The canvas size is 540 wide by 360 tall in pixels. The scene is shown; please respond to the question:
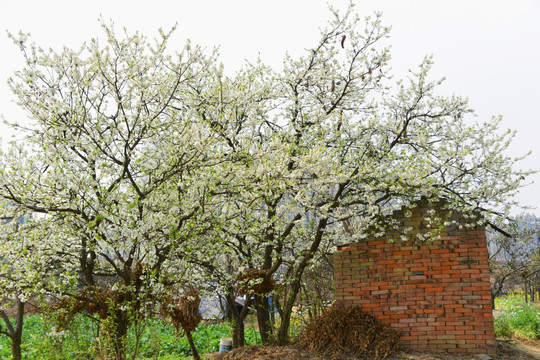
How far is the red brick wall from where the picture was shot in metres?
8.02

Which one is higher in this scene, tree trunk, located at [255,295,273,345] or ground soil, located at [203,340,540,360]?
tree trunk, located at [255,295,273,345]

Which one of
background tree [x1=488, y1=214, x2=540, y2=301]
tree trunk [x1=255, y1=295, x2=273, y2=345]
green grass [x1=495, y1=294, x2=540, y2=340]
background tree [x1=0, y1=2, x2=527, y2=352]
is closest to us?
background tree [x1=0, y1=2, x2=527, y2=352]

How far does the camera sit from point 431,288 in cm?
818

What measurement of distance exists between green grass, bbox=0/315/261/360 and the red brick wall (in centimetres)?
378

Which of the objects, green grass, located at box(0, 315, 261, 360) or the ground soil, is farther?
the ground soil

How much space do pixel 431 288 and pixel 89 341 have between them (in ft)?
20.8

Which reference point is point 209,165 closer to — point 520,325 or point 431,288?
point 431,288

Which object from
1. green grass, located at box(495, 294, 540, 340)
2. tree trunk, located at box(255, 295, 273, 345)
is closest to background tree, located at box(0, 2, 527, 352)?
tree trunk, located at box(255, 295, 273, 345)

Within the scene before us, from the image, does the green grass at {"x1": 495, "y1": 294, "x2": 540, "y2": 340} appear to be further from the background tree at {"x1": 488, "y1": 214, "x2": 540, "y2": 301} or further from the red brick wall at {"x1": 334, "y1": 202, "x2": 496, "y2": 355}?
the red brick wall at {"x1": 334, "y1": 202, "x2": 496, "y2": 355}

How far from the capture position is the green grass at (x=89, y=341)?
7047mm

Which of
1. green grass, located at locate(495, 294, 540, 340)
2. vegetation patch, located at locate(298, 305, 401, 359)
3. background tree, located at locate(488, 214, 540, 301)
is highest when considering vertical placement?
background tree, located at locate(488, 214, 540, 301)

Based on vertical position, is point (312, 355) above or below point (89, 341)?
below

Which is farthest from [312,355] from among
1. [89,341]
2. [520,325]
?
[520,325]

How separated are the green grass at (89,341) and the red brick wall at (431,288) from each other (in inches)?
149
